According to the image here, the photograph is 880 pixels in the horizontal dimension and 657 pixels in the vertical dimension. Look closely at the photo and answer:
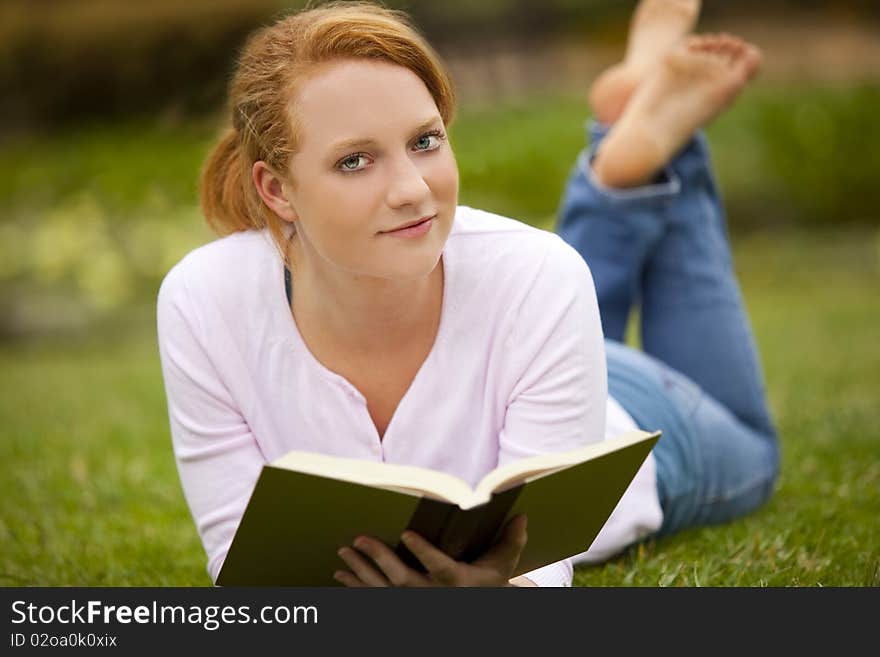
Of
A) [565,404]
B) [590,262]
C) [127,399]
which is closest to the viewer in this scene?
[565,404]

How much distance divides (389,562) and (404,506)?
18 cm

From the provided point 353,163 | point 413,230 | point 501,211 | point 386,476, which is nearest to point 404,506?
point 386,476

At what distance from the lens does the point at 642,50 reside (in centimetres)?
341

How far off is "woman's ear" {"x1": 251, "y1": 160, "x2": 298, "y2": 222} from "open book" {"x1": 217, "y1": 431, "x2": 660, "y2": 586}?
0.60 meters

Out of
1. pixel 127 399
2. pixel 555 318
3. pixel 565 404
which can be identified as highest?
pixel 555 318

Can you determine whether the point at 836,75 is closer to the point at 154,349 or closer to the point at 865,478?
the point at 154,349

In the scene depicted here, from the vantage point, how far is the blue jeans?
2912 mm

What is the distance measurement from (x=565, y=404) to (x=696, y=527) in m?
1.00

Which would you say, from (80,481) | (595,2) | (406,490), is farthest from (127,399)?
(595,2)

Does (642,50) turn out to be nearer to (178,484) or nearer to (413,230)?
(413,230)

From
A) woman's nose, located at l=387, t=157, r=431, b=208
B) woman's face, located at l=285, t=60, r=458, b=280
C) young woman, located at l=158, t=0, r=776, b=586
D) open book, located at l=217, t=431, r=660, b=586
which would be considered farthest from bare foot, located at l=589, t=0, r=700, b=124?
open book, located at l=217, t=431, r=660, b=586

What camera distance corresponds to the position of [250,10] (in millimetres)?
9492

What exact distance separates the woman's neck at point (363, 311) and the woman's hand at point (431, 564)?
49 centimetres

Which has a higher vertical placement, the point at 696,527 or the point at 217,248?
the point at 217,248
